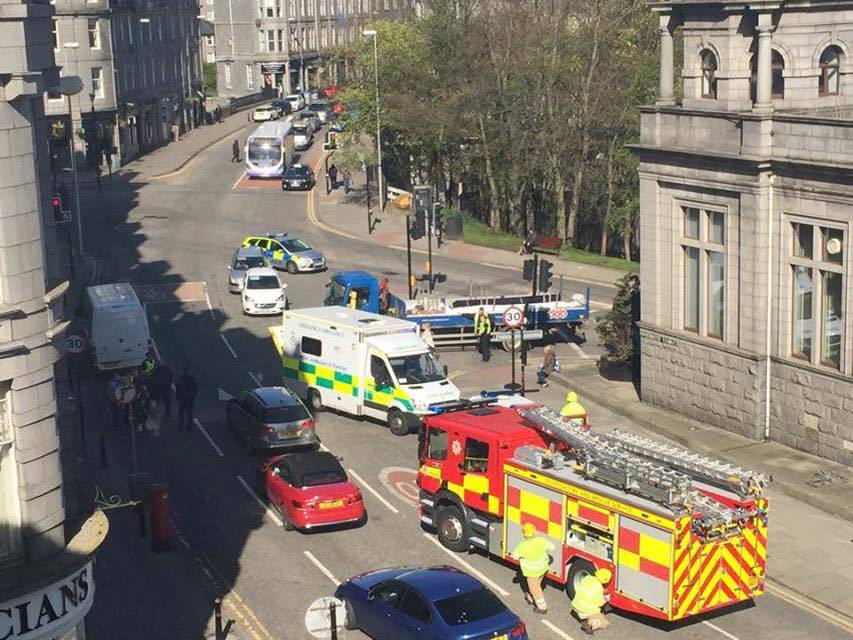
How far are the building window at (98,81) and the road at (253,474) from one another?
25788 mm

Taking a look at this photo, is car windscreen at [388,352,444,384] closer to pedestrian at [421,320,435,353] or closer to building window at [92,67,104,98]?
pedestrian at [421,320,435,353]

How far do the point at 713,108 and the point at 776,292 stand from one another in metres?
5.53

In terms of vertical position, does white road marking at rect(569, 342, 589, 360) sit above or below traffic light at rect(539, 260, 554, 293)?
below

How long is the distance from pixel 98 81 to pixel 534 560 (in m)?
76.0

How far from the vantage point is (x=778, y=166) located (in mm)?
34375

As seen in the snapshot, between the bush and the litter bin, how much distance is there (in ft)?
87.9

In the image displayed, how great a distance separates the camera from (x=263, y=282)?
53531 mm

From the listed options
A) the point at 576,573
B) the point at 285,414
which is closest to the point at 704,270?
the point at 285,414

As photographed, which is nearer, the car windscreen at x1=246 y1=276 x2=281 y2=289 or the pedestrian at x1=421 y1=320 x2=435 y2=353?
the pedestrian at x1=421 y1=320 x2=435 y2=353

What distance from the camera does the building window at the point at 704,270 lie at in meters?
36.8

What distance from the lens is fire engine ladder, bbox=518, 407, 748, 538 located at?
78.2 feet

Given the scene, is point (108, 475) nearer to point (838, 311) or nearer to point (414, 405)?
point (414, 405)

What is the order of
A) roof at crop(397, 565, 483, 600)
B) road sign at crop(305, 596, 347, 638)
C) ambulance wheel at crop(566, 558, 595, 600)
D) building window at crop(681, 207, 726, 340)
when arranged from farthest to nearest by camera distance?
building window at crop(681, 207, 726, 340) < ambulance wheel at crop(566, 558, 595, 600) < roof at crop(397, 565, 483, 600) < road sign at crop(305, 596, 347, 638)

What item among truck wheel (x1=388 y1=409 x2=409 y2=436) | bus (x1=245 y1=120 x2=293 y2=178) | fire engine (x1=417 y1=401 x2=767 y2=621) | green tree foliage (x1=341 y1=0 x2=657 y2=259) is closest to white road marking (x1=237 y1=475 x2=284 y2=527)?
fire engine (x1=417 y1=401 x2=767 y2=621)
